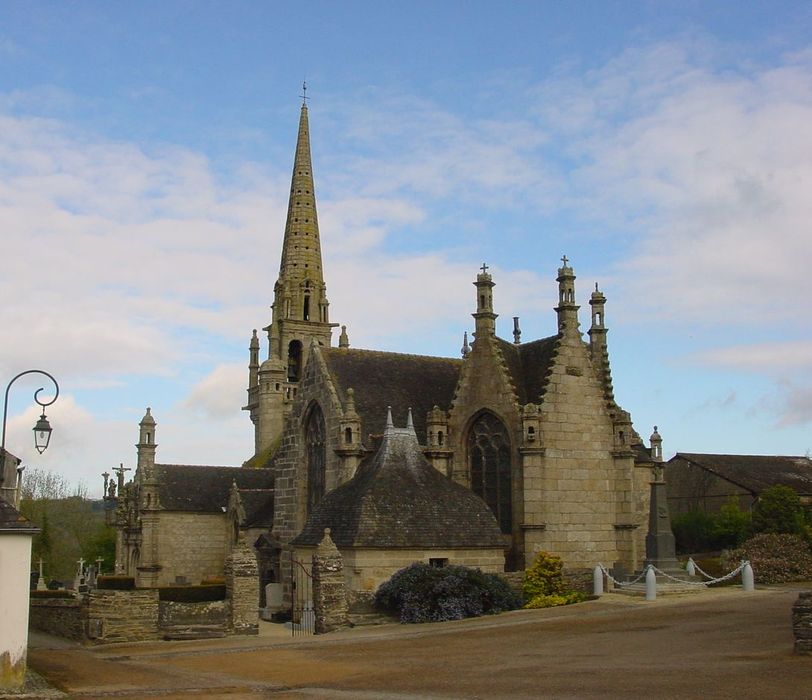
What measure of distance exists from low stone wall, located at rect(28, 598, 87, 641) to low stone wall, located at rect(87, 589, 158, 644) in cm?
85

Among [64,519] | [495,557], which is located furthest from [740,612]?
[64,519]

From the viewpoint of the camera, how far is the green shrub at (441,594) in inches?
1047

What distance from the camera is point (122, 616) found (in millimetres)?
25047

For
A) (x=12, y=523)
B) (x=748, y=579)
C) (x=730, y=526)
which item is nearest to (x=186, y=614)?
(x=12, y=523)

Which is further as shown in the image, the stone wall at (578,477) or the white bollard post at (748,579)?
the stone wall at (578,477)

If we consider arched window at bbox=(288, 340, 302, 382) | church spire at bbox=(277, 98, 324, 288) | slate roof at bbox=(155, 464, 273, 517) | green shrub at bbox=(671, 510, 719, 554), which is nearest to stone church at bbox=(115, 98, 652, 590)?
slate roof at bbox=(155, 464, 273, 517)

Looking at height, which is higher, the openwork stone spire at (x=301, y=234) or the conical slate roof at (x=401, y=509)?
the openwork stone spire at (x=301, y=234)

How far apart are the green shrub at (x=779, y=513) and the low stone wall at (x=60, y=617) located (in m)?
29.5

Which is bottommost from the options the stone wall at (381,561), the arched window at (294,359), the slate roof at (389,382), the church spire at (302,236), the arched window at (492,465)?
the stone wall at (381,561)

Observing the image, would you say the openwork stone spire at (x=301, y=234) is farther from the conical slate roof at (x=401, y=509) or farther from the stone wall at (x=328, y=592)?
the stone wall at (x=328, y=592)

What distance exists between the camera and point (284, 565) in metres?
35.0

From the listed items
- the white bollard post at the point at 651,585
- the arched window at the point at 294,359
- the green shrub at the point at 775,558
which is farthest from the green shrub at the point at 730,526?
the arched window at the point at 294,359

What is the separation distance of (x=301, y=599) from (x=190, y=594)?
29.4 feet

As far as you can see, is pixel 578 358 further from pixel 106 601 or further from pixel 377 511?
pixel 106 601
